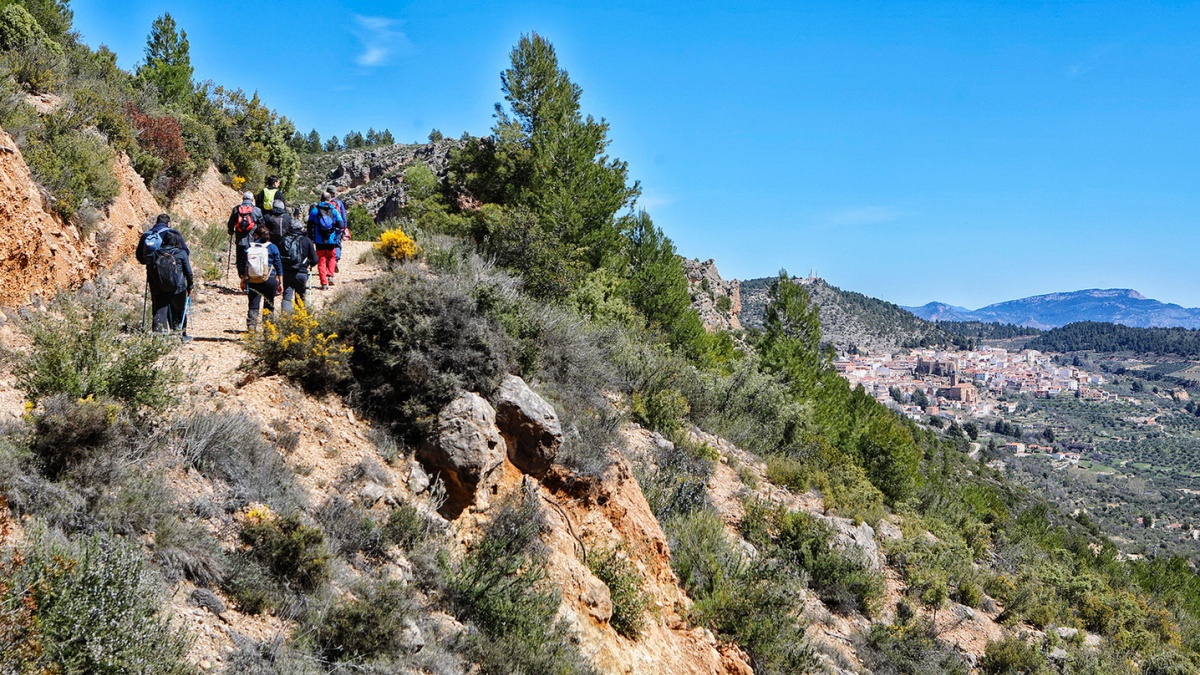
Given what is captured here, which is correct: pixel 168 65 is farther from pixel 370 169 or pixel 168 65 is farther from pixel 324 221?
pixel 370 169

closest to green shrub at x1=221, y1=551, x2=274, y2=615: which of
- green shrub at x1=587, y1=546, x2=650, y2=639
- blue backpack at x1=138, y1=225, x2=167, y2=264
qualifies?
green shrub at x1=587, y1=546, x2=650, y2=639

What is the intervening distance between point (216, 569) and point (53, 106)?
1009 cm

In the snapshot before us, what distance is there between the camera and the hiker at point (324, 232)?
1178cm

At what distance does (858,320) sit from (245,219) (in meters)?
163

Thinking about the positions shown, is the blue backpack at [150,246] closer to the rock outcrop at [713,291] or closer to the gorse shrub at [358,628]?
the gorse shrub at [358,628]

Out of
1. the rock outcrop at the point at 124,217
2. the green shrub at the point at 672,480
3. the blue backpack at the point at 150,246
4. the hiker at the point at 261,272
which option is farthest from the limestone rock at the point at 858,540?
the rock outcrop at the point at 124,217

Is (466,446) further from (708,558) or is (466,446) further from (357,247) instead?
(357,247)

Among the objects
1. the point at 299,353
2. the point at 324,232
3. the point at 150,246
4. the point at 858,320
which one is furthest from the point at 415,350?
the point at 858,320

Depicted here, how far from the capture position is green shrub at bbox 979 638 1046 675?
37.5 ft

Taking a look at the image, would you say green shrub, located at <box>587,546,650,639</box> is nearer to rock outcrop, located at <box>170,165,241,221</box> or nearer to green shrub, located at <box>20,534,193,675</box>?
green shrub, located at <box>20,534,193,675</box>

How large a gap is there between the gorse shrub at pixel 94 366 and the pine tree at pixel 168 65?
58.8 feet

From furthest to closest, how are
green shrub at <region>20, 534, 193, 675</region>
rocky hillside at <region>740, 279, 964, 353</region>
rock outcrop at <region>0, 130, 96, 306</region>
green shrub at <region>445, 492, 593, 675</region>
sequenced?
rocky hillside at <region>740, 279, 964, 353</region>
rock outcrop at <region>0, 130, 96, 306</region>
green shrub at <region>445, 492, 593, 675</region>
green shrub at <region>20, 534, 193, 675</region>

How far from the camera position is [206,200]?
15.7 metres

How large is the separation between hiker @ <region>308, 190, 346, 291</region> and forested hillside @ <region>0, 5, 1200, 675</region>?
2.67ft
